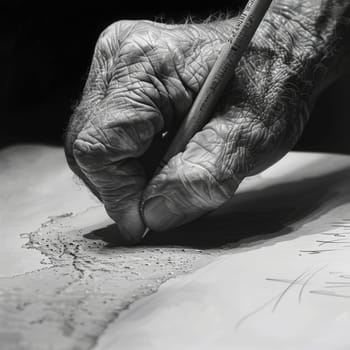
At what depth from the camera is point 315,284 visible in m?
0.78

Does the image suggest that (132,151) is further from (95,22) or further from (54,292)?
(95,22)

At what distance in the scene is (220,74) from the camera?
1013 millimetres

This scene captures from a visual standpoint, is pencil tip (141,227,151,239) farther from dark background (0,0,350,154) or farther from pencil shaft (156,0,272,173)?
dark background (0,0,350,154)

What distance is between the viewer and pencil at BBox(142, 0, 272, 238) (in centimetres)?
101

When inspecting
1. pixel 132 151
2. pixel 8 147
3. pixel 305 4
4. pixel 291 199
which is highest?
pixel 305 4

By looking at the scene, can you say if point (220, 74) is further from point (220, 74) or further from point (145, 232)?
point (145, 232)

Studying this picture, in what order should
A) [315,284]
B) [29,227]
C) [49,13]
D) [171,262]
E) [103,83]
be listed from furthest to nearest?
[49,13] < [29,227] < [103,83] < [171,262] < [315,284]

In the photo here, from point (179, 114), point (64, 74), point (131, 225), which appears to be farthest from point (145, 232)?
point (64, 74)

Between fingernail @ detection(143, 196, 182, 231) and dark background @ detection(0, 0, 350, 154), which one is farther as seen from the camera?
dark background @ detection(0, 0, 350, 154)

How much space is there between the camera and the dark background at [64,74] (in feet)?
5.56

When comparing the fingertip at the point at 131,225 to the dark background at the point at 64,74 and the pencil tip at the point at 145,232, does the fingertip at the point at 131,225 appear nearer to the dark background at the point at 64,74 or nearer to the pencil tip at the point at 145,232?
the pencil tip at the point at 145,232

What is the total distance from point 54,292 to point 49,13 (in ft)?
3.40

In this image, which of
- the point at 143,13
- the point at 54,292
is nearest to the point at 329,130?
the point at 143,13

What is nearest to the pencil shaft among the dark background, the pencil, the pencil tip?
the pencil
